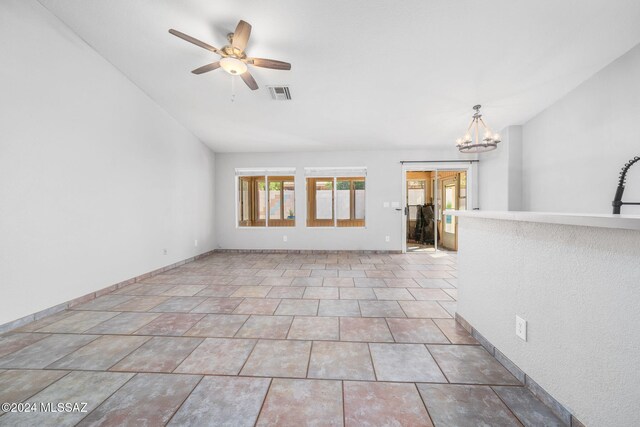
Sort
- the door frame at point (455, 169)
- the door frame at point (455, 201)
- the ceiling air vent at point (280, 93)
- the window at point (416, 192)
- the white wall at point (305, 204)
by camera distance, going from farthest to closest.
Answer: the window at point (416, 192)
the door frame at point (455, 201)
the white wall at point (305, 204)
the door frame at point (455, 169)
the ceiling air vent at point (280, 93)

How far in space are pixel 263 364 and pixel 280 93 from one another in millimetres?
3824

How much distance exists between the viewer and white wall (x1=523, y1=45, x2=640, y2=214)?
305 cm

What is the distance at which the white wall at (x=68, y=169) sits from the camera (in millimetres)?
2426

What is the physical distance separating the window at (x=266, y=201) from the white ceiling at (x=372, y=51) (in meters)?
2.09

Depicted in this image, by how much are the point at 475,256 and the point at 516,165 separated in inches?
163

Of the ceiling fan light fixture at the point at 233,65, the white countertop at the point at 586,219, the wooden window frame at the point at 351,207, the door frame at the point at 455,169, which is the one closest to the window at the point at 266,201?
the wooden window frame at the point at 351,207

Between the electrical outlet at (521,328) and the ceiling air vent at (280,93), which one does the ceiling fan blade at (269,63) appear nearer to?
the ceiling air vent at (280,93)

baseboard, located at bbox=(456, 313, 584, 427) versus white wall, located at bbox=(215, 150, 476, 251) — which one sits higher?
white wall, located at bbox=(215, 150, 476, 251)

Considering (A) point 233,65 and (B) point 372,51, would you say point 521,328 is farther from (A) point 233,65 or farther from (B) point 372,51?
(A) point 233,65

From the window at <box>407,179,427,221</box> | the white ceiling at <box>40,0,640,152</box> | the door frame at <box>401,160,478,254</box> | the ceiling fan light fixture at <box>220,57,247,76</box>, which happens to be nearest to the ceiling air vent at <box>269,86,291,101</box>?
the white ceiling at <box>40,0,640,152</box>

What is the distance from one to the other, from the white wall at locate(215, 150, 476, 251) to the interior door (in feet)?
3.02

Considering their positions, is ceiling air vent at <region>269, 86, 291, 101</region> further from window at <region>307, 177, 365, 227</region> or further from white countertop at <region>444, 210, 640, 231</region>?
white countertop at <region>444, 210, 640, 231</region>

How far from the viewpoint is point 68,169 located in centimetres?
292

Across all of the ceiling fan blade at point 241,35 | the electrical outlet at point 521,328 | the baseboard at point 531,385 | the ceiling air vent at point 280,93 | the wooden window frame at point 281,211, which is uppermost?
the ceiling air vent at point 280,93
